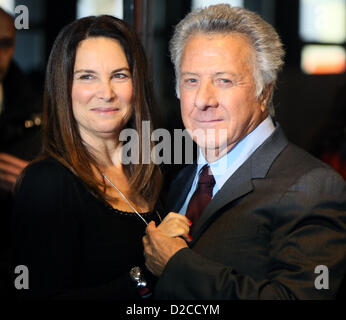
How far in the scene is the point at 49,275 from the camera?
174 cm

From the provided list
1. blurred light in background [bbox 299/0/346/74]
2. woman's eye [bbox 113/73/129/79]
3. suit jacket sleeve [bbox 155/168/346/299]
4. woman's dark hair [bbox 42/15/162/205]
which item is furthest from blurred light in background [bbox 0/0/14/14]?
blurred light in background [bbox 299/0/346/74]

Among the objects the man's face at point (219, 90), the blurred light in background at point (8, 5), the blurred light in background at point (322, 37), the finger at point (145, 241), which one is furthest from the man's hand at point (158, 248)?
the blurred light in background at point (322, 37)

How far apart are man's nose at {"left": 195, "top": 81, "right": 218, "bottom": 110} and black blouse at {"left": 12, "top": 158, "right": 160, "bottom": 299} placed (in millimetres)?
432

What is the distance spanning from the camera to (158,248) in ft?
5.55

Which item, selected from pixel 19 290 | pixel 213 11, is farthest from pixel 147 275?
pixel 213 11

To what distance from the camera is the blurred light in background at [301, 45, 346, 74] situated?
4011mm

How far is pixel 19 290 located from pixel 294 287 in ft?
2.78

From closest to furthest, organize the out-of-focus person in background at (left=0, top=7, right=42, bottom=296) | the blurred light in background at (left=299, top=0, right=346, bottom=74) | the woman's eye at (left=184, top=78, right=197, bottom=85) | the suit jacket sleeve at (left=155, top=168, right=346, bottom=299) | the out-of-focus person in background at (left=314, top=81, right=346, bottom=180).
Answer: the suit jacket sleeve at (left=155, top=168, right=346, bottom=299) → the woman's eye at (left=184, top=78, right=197, bottom=85) → the out-of-focus person in background at (left=0, top=7, right=42, bottom=296) → the out-of-focus person in background at (left=314, top=81, right=346, bottom=180) → the blurred light in background at (left=299, top=0, right=346, bottom=74)

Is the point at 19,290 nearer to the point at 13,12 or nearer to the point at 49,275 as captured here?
the point at 49,275

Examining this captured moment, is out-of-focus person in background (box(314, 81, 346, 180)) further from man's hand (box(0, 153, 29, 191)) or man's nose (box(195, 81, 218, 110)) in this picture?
man's hand (box(0, 153, 29, 191))

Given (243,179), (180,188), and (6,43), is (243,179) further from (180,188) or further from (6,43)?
(6,43)

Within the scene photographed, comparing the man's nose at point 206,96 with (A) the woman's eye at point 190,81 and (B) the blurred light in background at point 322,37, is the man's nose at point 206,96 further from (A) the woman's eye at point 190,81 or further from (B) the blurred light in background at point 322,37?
(B) the blurred light in background at point 322,37

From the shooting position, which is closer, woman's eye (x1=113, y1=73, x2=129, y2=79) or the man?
the man

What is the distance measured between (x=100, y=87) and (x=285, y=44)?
162 centimetres
